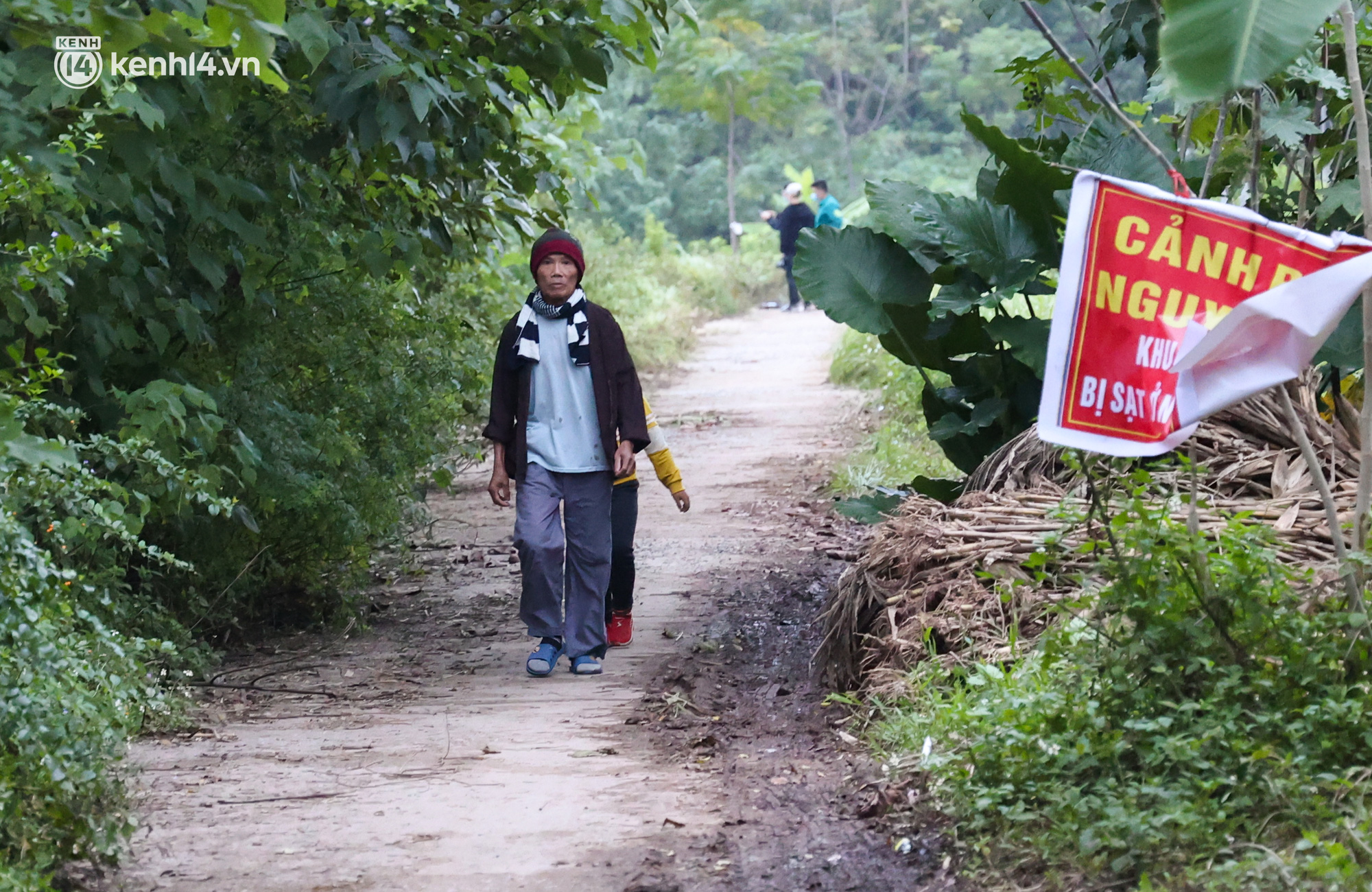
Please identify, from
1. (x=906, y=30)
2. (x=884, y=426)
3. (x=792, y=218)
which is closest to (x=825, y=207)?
(x=792, y=218)

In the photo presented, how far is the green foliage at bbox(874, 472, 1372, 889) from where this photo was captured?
3.11 metres

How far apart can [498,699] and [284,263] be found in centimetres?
219

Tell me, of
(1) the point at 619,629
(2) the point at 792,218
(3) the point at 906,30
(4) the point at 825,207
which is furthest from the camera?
(3) the point at 906,30

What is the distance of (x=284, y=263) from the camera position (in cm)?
620

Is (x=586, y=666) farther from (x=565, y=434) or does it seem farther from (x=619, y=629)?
(x=565, y=434)

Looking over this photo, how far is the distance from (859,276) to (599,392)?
142 cm

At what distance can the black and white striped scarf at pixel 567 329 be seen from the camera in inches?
222

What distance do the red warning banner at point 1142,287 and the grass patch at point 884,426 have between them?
166 inches

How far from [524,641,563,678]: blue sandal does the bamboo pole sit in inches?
122

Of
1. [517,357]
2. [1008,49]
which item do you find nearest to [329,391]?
[517,357]

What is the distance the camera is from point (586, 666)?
571 cm

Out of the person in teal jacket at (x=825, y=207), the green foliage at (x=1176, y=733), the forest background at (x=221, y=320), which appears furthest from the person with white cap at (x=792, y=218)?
the green foliage at (x=1176, y=733)

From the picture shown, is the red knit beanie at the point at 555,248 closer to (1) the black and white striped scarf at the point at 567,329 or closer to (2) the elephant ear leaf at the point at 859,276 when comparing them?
(1) the black and white striped scarf at the point at 567,329

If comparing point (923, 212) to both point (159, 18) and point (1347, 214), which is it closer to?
point (1347, 214)
